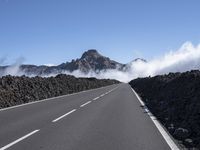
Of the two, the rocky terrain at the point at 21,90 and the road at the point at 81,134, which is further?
the rocky terrain at the point at 21,90

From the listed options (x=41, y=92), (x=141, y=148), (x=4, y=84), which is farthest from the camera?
(x=41, y=92)

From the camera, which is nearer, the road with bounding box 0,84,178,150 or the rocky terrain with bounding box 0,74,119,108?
the road with bounding box 0,84,178,150

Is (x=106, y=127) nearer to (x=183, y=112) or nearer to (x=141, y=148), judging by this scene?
(x=141, y=148)

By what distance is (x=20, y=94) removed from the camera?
2852 centimetres

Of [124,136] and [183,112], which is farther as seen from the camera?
[183,112]

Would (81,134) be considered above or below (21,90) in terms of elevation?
below

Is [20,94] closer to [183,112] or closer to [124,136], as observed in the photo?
[183,112]

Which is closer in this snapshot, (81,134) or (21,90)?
(81,134)

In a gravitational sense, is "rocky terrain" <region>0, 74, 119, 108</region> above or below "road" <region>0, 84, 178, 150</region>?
above

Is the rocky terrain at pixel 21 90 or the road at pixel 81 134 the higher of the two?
the rocky terrain at pixel 21 90

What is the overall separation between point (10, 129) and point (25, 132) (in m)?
1.02

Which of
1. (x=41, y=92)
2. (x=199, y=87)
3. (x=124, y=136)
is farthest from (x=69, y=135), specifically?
(x=41, y=92)

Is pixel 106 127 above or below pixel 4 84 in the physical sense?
below

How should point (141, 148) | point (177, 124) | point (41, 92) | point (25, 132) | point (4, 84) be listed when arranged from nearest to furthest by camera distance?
1. point (141, 148)
2. point (25, 132)
3. point (177, 124)
4. point (4, 84)
5. point (41, 92)
